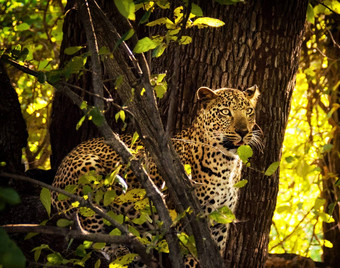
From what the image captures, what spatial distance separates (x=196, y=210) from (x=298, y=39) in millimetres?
1977

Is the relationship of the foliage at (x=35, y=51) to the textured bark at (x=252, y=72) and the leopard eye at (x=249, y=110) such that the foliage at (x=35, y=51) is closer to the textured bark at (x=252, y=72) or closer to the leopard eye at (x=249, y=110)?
the textured bark at (x=252, y=72)

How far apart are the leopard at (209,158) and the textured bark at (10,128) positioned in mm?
371

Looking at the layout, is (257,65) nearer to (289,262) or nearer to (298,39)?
(298,39)

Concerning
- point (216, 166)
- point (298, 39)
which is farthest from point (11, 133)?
point (298, 39)

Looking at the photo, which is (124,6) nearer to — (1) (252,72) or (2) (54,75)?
(2) (54,75)

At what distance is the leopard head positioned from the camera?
12.1ft

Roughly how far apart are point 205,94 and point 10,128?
4.25 ft

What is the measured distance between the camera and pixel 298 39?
4.08 m

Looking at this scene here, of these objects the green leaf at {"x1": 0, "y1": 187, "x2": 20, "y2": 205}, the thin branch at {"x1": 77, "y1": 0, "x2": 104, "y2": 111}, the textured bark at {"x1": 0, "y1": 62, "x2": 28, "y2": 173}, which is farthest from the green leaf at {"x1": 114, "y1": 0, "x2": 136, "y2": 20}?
the textured bark at {"x1": 0, "y1": 62, "x2": 28, "y2": 173}

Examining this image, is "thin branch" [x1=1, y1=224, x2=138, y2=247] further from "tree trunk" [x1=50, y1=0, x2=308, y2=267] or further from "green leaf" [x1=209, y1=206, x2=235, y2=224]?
"tree trunk" [x1=50, y1=0, x2=308, y2=267]

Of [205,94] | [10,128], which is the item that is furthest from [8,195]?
[205,94]

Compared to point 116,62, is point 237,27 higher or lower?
higher

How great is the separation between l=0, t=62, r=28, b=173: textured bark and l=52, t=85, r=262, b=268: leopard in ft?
1.22

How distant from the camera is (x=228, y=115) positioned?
12.4 ft
